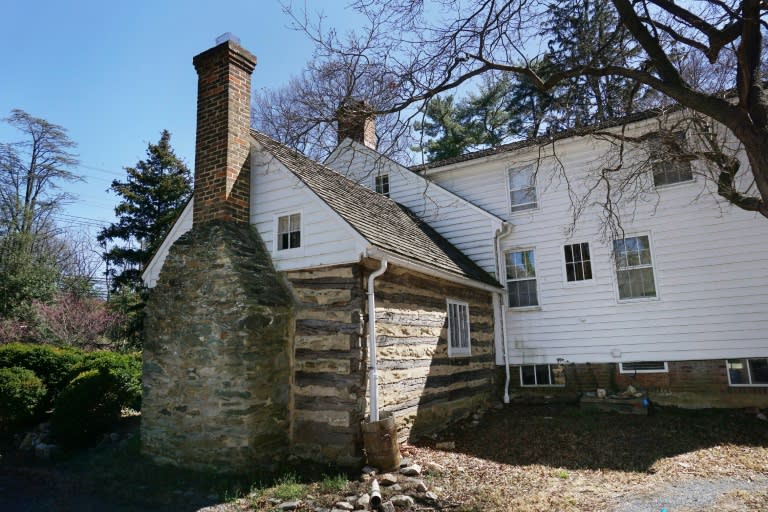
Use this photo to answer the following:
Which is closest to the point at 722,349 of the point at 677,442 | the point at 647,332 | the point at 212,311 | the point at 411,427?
the point at 647,332

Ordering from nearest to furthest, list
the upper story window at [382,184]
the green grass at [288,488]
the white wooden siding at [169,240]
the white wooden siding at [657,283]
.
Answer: the green grass at [288,488]
the white wooden siding at [169,240]
the white wooden siding at [657,283]
the upper story window at [382,184]

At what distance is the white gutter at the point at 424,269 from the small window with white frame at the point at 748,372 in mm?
5286

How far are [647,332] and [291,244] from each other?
8.43 metres

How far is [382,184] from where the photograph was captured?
48.6 feet

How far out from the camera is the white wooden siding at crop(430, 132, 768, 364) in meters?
10.4

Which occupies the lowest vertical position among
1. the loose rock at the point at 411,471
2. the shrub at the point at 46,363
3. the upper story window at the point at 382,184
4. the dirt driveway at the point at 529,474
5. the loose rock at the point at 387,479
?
the dirt driveway at the point at 529,474

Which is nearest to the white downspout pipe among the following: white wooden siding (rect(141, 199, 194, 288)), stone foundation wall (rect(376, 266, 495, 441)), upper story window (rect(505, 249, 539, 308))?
stone foundation wall (rect(376, 266, 495, 441))

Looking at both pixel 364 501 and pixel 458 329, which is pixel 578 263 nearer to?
pixel 458 329

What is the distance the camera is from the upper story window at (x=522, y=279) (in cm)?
1252

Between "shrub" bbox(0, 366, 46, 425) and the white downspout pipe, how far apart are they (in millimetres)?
8445

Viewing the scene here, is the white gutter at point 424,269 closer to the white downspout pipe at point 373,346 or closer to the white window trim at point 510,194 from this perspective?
the white downspout pipe at point 373,346

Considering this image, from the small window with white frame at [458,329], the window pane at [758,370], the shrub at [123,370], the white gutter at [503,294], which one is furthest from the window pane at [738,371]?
the shrub at [123,370]

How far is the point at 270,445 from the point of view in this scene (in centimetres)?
761

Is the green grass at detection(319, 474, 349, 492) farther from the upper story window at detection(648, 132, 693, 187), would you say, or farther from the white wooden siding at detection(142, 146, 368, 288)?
the upper story window at detection(648, 132, 693, 187)
